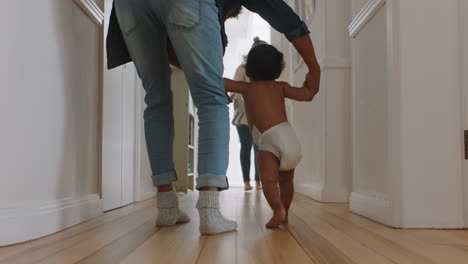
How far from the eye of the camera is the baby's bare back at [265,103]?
5.25 feet

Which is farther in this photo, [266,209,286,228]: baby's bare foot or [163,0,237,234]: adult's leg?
[266,209,286,228]: baby's bare foot

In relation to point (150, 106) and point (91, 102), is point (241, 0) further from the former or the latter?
point (91, 102)

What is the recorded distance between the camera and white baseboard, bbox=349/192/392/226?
5.02 ft

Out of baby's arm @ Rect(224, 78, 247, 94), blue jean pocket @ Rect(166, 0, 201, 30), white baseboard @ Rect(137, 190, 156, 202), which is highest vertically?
blue jean pocket @ Rect(166, 0, 201, 30)

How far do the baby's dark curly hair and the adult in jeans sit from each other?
103mm

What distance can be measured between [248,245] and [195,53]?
1.75 feet

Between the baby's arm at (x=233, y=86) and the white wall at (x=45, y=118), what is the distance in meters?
0.53

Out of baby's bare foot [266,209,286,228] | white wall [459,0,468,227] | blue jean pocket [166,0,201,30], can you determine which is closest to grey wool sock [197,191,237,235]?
baby's bare foot [266,209,286,228]

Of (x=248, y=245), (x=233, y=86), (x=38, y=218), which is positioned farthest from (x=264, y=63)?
(x=38, y=218)

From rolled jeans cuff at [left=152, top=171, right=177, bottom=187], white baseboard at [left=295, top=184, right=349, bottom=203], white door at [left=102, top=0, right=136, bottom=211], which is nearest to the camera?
rolled jeans cuff at [left=152, top=171, right=177, bottom=187]

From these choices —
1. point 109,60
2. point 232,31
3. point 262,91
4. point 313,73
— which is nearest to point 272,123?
point 262,91

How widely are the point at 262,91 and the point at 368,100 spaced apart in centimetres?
48

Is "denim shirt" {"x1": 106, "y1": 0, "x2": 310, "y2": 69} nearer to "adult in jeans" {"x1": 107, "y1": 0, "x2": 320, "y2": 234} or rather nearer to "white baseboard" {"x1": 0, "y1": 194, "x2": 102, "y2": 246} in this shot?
"adult in jeans" {"x1": 107, "y1": 0, "x2": 320, "y2": 234}

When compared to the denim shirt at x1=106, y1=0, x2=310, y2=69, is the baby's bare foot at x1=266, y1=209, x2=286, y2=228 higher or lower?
lower
